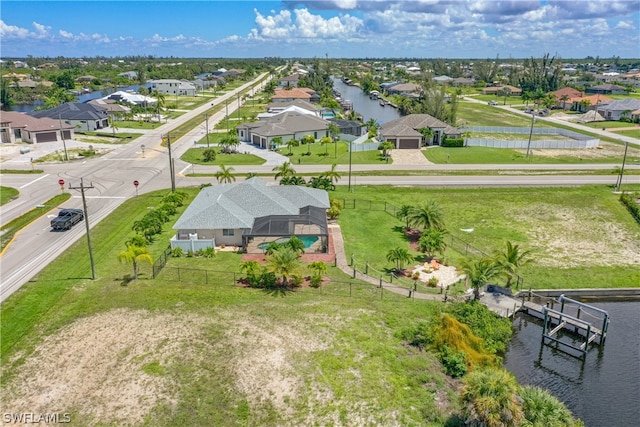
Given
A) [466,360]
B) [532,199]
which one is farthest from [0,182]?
[532,199]

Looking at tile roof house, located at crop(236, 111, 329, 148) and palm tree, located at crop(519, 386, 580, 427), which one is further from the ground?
tile roof house, located at crop(236, 111, 329, 148)

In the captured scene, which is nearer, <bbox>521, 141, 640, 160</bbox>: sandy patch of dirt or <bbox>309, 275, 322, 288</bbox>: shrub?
<bbox>309, 275, 322, 288</bbox>: shrub

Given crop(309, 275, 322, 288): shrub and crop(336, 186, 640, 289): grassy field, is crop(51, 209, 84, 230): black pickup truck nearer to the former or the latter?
crop(309, 275, 322, 288): shrub

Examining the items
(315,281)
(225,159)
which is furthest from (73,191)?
(315,281)

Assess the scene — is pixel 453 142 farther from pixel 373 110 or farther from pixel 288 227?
pixel 373 110

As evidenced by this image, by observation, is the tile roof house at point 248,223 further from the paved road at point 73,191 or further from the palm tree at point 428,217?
the paved road at point 73,191

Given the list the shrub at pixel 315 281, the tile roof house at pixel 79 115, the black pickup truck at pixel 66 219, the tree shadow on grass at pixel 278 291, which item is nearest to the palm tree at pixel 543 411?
the shrub at pixel 315 281

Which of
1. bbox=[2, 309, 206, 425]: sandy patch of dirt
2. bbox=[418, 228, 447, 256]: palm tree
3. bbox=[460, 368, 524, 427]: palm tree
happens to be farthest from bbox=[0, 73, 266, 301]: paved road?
bbox=[418, 228, 447, 256]: palm tree
